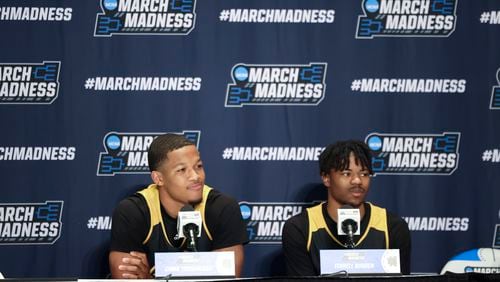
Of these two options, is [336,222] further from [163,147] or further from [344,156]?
[163,147]

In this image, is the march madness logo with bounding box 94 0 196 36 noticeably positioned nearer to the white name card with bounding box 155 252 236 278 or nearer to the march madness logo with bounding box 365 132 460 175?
the march madness logo with bounding box 365 132 460 175

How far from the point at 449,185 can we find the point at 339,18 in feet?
4.42

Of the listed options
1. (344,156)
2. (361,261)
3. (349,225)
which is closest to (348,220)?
(349,225)

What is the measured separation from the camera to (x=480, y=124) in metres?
5.18

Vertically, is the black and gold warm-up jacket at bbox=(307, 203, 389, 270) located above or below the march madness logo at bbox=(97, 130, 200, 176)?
Result: below

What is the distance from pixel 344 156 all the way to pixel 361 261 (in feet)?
4.16

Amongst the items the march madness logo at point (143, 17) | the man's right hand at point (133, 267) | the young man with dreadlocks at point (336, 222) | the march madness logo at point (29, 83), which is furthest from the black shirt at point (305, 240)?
the march madness logo at point (29, 83)

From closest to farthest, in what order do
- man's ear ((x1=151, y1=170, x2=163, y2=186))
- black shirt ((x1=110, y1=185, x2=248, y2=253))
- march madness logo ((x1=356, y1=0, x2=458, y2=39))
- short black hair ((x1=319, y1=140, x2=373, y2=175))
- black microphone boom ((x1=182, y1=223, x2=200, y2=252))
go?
1. black microphone boom ((x1=182, y1=223, x2=200, y2=252))
2. black shirt ((x1=110, y1=185, x2=248, y2=253))
3. man's ear ((x1=151, y1=170, x2=163, y2=186))
4. short black hair ((x1=319, y1=140, x2=373, y2=175))
5. march madness logo ((x1=356, y1=0, x2=458, y2=39))

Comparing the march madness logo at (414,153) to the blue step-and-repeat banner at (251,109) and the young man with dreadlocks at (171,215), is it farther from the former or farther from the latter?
the young man with dreadlocks at (171,215)

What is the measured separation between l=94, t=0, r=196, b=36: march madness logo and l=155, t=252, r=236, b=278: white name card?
222 centimetres

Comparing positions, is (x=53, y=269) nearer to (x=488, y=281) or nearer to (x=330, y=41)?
(x=330, y=41)

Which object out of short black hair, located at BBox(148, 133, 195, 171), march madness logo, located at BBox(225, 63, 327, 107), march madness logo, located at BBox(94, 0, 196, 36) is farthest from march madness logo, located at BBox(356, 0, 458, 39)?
short black hair, located at BBox(148, 133, 195, 171)

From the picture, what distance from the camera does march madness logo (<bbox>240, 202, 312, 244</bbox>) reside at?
202 inches

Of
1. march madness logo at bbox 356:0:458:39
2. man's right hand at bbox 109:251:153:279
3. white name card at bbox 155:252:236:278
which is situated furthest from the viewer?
march madness logo at bbox 356:0:458:39
